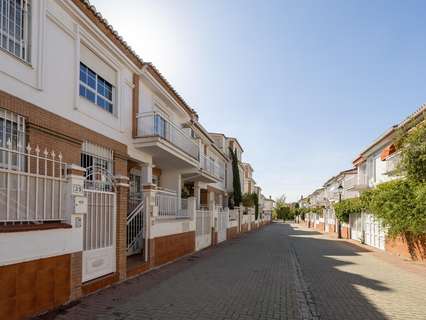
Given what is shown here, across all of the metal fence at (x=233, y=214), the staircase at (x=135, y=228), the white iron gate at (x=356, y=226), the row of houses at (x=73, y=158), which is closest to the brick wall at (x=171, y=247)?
the row of houses at (x=73, y=158)

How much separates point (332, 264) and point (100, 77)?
1102 centimetres

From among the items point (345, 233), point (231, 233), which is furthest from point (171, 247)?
point (345, 233)

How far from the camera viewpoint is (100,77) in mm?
11961

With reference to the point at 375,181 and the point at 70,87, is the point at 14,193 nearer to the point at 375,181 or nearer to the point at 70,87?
the point at 70,87

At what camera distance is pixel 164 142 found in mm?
14219

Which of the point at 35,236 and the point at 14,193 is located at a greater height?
the point at 14,193

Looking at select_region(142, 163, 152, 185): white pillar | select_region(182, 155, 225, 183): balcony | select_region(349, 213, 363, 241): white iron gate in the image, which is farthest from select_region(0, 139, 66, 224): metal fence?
select_region(349, 213, 363, 241): white iron gate

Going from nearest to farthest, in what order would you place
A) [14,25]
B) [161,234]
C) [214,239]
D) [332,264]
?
[14,25] → [161,234] → [332,264] → [214,239]

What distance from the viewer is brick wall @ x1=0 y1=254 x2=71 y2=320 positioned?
5801 mm

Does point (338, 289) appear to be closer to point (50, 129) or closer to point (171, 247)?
point (171, 247)

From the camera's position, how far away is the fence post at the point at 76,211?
7480 millimetres

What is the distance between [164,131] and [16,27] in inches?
363

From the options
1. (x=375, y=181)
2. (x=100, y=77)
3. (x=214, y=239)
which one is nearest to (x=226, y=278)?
(x=100, y=77)

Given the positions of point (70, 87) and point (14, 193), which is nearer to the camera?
point (14, 193)
